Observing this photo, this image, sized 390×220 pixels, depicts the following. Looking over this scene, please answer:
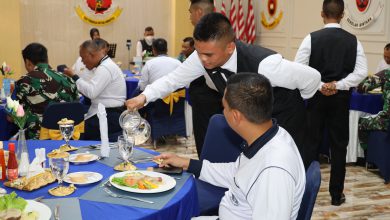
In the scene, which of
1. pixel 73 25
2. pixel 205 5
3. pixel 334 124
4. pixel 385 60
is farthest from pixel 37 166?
pixel 73 25

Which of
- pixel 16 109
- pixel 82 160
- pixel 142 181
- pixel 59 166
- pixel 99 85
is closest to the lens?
pixel 59 166

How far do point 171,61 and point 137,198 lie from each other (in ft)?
13.0

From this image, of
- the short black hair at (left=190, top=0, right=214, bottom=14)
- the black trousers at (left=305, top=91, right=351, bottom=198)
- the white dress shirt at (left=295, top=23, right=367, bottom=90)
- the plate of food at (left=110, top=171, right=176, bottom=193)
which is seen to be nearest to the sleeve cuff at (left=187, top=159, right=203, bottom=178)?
the plate of food at (left=110, top=171, right=176, bottom=193)

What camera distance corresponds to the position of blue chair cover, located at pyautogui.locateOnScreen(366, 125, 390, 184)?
458 cm

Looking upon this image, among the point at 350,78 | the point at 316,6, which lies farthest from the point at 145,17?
the point at 350,78

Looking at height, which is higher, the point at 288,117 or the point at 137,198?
the point at 288,117

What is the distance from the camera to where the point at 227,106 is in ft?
5.49

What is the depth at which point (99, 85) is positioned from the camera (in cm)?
439

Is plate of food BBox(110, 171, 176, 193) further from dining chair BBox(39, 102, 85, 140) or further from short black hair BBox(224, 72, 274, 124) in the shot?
dining chair BBox(39, 102, 85, 140)

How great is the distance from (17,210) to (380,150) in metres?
4.11

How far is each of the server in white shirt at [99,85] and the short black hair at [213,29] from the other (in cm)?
222

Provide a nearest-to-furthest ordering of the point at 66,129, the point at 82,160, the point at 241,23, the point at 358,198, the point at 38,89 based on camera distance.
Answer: the point at 82,160 < the point at 66,129 < the point at 38,89 < the point at 358,198 < the point at 241,23

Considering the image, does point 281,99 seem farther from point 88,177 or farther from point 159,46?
point 159,46

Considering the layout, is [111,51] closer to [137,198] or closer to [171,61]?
[171,61]
